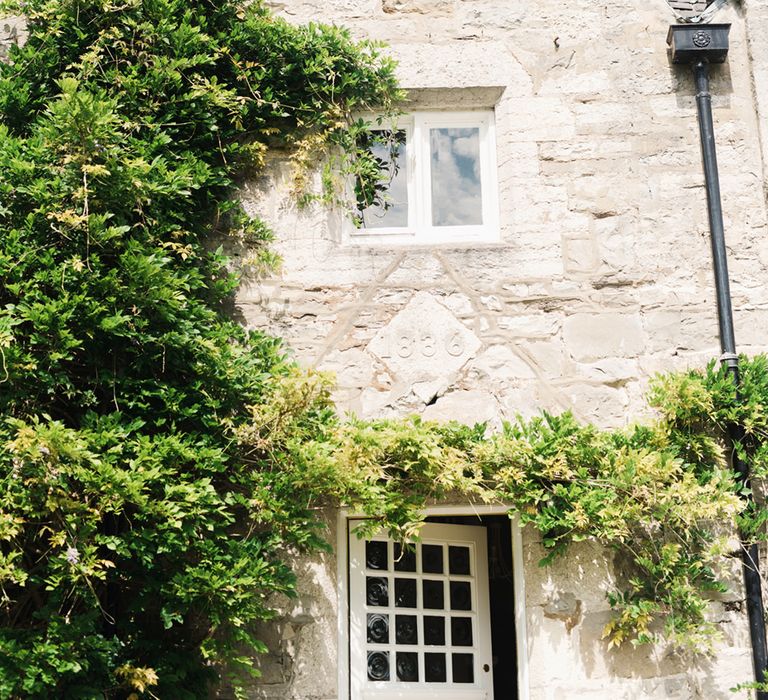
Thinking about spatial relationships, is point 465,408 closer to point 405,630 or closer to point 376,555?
point 376,555

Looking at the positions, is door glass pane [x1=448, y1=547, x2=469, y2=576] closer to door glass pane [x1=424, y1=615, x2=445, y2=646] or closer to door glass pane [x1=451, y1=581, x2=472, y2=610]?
door glass pane [x1=451, y1=581, x2=472, y2=610]

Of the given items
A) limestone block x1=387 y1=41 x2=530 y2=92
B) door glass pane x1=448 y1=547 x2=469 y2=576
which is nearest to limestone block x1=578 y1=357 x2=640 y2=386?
door glass pane x1=448 y1=547 x2=469 y2=576

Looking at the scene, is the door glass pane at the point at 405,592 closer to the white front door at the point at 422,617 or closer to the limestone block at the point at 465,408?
the white front door at the point at 422,617

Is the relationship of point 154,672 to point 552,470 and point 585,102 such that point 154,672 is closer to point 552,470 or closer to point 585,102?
point 552,470

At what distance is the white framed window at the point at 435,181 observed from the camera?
19.3 feet

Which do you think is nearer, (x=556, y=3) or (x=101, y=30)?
(x=101, y=30)

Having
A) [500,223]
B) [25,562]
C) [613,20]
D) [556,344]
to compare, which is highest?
[613,20]

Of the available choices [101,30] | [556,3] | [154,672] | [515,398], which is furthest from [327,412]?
[556,3]

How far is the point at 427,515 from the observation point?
17.8 ft

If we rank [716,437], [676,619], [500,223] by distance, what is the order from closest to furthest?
1. [676,619]
2. [716,437]
3. [500,223]

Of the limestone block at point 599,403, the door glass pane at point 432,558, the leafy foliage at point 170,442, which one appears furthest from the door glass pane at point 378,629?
the limestone block at point 599,403

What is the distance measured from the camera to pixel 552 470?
16.7ft

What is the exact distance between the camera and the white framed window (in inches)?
231

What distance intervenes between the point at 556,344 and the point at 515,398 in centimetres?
36
